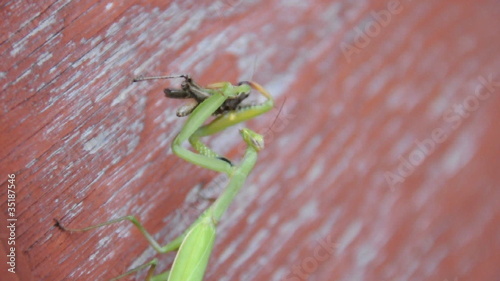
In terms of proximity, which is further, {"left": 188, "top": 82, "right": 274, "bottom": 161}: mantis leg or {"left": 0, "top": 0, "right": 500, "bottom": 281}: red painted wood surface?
{"left": 188, "top": 82, "right": 274, "bottom": 161}: mantis leg

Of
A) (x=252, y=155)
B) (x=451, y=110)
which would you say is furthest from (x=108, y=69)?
(x=451, y=110)

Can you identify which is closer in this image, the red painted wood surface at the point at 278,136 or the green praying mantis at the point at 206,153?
the red painted wood surface at the point at 278,136

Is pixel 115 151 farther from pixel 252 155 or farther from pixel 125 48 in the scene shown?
pixel 252 155

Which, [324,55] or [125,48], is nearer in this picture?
[125,48]

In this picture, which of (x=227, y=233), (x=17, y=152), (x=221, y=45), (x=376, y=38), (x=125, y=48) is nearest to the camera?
(x=17, y=152)
